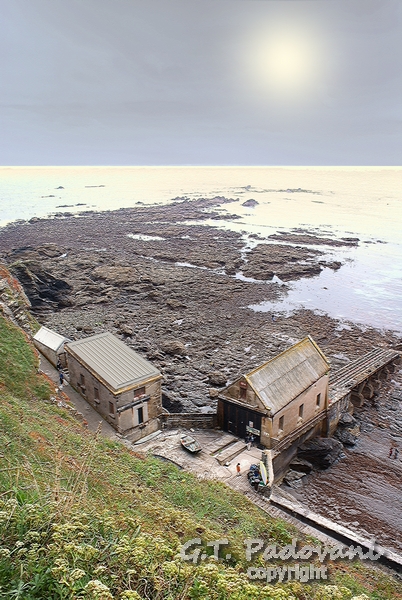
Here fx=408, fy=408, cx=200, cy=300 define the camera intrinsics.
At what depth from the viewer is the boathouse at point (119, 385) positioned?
2444cm

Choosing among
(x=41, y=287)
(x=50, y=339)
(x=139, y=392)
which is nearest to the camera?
(x=139, y=392)

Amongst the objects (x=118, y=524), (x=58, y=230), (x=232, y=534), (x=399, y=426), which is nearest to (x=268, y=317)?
(x=399, y=426)

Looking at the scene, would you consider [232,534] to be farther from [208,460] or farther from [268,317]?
[268,317]

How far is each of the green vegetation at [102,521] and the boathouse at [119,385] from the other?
2.73 metres

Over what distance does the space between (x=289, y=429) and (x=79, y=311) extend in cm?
3516

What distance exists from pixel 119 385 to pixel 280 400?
10.0 metres

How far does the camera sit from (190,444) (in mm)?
23938

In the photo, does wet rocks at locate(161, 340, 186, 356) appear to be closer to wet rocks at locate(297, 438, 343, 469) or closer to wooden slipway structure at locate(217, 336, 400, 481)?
wooden slipway structure at locate(217, 336, 400, 481)

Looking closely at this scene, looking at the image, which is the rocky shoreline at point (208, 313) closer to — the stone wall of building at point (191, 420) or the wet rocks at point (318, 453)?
the wet rocks at point (318, 453)

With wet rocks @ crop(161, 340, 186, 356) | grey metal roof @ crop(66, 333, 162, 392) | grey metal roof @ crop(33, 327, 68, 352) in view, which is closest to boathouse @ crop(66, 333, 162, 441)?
grey metal roof @ crop(66, 333, 162, 392)

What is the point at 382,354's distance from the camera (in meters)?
43.2

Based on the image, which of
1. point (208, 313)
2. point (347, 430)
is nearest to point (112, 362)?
point (347, 430)

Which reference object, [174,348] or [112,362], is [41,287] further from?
[112,362]

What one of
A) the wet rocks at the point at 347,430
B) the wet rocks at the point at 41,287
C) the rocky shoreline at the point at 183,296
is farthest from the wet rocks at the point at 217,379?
the wet rocks at the point at 41,287
